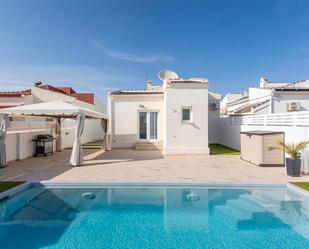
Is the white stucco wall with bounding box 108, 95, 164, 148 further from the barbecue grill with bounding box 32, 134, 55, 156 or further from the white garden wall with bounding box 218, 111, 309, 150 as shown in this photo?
the white garden wall with bounding box 218, 111, 309, 150

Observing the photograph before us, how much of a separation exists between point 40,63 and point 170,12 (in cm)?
1413

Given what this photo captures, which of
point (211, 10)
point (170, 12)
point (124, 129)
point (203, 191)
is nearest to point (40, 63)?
point (124, 129)

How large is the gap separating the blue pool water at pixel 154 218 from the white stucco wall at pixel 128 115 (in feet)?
44.2

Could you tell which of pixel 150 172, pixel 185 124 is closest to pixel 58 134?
pixel 185 124

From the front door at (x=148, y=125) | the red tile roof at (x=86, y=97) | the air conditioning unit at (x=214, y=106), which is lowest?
the front door at (x=148, y=125)

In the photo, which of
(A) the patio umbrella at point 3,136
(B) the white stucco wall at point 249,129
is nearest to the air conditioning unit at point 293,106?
(B) the white stucco wall at point 249,129

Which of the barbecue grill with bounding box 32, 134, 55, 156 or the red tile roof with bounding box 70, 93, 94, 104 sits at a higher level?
the red tile roof with bounding box 70, 93, 94, 104

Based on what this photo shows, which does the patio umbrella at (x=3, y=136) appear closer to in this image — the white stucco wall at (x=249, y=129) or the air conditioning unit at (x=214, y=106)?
the white stucco wall at (x=249, y=129)

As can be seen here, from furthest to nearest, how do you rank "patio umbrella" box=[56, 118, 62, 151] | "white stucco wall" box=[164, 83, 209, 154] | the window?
"patio umbrella" box=[56, 118, 62, 151] → the window → "white stucco wall" box=[164, 83, 209, 154]

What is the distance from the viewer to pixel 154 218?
731 cm

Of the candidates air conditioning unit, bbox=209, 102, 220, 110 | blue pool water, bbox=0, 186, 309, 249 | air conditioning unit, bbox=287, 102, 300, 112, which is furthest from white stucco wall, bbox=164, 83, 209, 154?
air conditioning unit, bbox=209, 102, 220, 110

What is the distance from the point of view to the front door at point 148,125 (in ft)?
74.9

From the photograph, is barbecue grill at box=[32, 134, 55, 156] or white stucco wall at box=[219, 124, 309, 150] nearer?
white stucco wall at box=[219, 124, 309, 150]

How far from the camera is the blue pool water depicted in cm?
586
